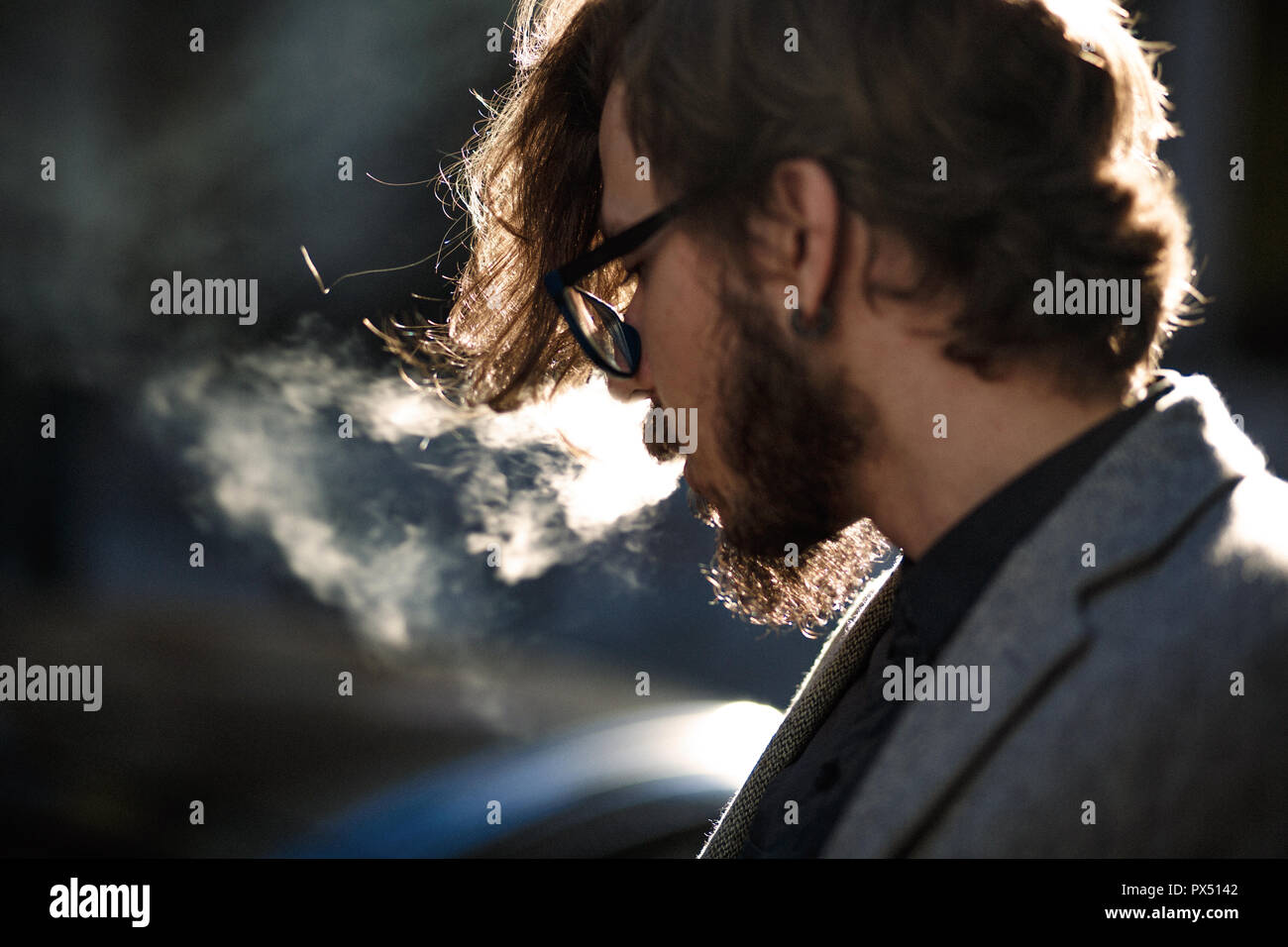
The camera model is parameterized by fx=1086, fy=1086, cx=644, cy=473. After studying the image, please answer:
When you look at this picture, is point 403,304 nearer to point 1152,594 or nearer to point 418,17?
point 418,17

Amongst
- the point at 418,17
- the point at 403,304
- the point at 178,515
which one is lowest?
the point at 178,515

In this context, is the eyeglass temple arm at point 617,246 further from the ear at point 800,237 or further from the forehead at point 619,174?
the ear at point 800,237

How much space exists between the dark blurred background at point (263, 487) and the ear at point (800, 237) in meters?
1.39

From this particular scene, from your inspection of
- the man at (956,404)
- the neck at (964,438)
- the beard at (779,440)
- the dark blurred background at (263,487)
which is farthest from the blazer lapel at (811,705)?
the dark blurred background at (263,487)

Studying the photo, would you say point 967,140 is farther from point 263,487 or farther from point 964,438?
point 263,487

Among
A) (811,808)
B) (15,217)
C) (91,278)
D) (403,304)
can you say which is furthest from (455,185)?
(15,217)

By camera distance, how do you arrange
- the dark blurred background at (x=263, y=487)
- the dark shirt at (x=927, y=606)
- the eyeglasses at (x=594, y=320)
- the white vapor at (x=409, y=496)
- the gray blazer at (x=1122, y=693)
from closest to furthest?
1. the gray blazer at (x=1122, y=693)
2. the dark shirt at (x=927, y=606)
3. the eyeglasses at (x=594, y=320)
4. the dark blurred background at (x=263, y=487)
5. the white vapor at (x=409, y=496)

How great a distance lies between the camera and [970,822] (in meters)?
1.41

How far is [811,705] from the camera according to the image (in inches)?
83.0

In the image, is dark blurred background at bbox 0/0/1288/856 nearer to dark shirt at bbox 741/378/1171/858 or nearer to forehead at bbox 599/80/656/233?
dark shirt at bbox 741/378/1171/858

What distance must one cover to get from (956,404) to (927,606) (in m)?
0.33

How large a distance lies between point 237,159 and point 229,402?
1.30m

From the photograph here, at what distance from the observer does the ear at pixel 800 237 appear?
178 centimetres
